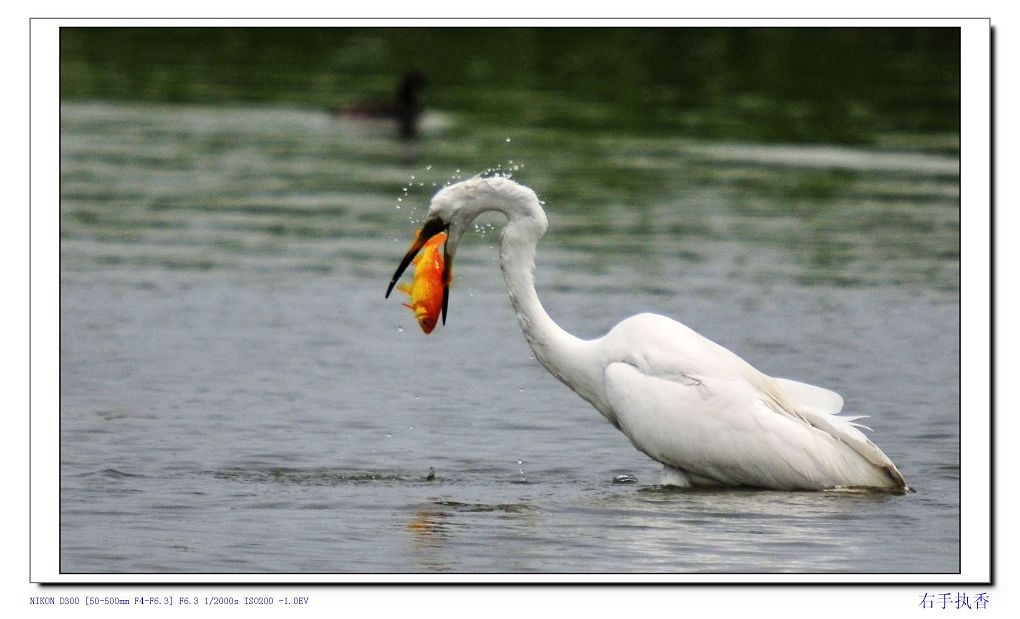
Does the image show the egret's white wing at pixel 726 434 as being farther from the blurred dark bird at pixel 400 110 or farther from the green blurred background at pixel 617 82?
the blurred dark bird at pixel 400 110

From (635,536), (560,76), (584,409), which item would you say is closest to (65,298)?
(584,409)

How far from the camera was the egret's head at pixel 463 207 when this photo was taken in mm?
10656

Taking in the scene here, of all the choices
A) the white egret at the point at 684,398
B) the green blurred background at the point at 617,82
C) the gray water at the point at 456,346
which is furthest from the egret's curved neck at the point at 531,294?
the green blurred background at the point at 617,82

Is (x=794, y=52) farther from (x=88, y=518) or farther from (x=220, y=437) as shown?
(x=88, y=518)

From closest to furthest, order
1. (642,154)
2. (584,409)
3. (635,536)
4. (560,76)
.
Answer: (635,536) → (584,409) → (642,154) → (560,76)

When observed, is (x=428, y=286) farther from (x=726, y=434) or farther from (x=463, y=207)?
(x=726, y=434)

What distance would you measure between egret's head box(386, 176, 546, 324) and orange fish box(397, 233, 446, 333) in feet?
0.15

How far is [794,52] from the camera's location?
A: 81.5 feet

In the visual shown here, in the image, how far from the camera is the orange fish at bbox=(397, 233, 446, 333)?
10773 mm

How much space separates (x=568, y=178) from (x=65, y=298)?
8.63 meters

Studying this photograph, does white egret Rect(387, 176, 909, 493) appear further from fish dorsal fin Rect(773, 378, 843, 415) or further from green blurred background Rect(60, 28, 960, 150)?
green blurred background Rect(60, 28, 960, 150)

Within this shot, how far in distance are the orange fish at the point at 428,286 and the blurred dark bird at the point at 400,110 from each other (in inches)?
639

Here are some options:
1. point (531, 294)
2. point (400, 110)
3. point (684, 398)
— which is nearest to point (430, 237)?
point (531, 294)

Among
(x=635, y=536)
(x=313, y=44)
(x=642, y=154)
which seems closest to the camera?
(x=635, y=536)
